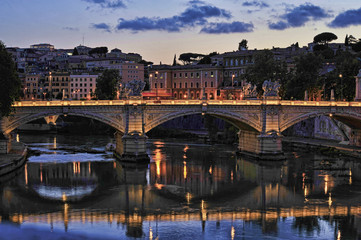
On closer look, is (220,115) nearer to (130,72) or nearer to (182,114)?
(182,114)

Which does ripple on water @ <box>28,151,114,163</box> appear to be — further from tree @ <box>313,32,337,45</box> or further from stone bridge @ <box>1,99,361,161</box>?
tree @ <box>313,32,337,45</box>

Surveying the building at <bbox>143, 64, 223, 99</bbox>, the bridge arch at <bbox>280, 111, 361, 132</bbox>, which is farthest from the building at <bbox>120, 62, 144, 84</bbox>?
the bridge arch at <bbox>280, 111, 361, 132</bbox>

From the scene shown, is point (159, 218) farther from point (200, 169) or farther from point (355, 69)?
point (355, 69)

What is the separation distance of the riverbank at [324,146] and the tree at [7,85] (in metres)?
31.3

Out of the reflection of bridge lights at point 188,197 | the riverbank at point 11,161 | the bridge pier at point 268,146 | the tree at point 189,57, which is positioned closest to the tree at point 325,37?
the tree at point 189,57

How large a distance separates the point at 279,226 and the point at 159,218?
674 centimetres

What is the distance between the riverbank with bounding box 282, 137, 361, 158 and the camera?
55812 mm

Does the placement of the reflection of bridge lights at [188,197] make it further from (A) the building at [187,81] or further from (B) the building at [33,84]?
(B) the building at [33,84]

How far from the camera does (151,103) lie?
51969mm

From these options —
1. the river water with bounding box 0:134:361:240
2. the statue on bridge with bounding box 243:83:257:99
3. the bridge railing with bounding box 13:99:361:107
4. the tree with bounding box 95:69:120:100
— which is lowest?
the river water with bounding box 0:134:361:240

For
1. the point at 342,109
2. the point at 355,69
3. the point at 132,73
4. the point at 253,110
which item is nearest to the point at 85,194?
the point at 253,110

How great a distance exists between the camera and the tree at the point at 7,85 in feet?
146

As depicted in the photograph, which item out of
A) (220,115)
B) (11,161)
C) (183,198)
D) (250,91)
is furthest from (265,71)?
(183,198)

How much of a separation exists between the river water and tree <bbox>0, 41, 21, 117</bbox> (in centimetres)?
555
